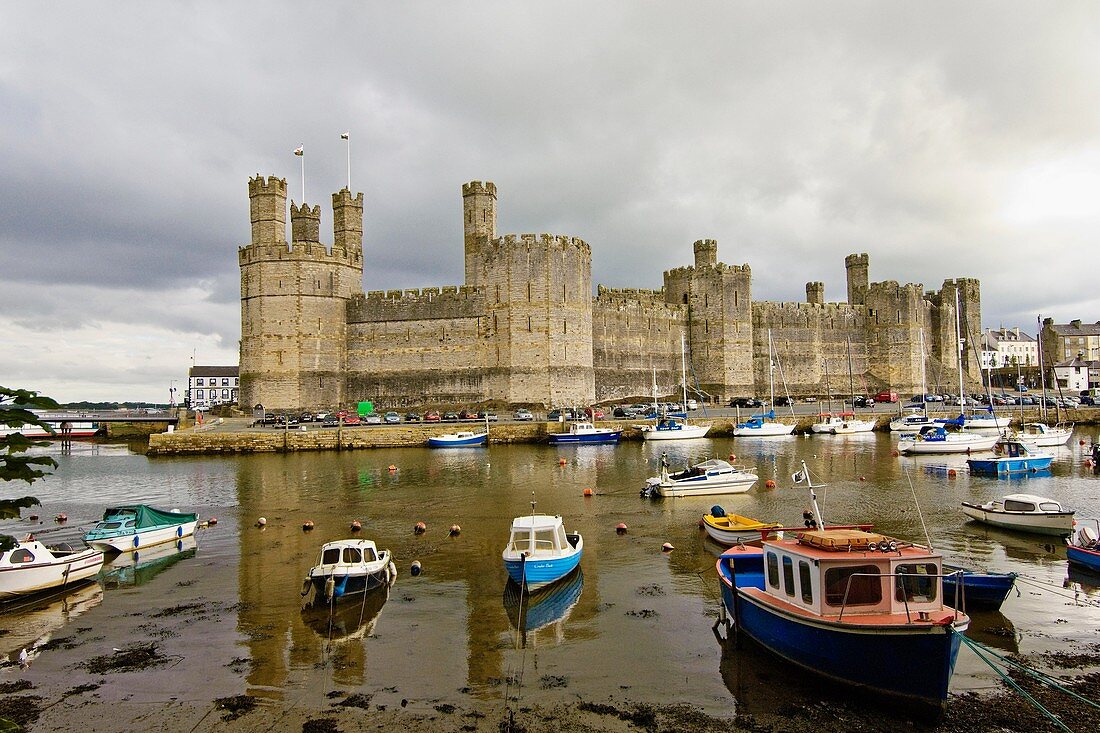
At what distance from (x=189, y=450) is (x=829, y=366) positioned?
50.7m

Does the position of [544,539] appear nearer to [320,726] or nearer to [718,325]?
Result: [320,726]

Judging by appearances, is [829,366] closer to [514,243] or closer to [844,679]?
[514,243]

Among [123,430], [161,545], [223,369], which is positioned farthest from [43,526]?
[223,369]

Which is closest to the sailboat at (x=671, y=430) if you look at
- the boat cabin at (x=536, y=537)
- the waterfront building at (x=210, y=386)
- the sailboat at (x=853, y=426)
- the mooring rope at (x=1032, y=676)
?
the sailboat at (x=853, y=426)

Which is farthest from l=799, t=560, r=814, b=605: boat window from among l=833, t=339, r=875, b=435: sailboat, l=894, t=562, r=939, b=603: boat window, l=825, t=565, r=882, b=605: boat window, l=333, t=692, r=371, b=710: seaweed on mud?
l=833, t=339, r=875, b=435: sailboat

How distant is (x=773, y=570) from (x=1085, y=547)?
8.01 meters

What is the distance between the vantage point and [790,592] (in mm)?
9711

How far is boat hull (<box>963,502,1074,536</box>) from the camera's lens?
16.6 metres

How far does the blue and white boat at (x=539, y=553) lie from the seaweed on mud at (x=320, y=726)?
462 cm

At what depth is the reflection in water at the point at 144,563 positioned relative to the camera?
1490cm

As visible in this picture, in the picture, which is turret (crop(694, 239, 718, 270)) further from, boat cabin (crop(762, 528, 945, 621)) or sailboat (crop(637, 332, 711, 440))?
boat cabin (crop(762, 528, 945, 621))

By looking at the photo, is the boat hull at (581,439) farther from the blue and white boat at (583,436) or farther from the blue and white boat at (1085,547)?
the blue and white boat at (1085,547)

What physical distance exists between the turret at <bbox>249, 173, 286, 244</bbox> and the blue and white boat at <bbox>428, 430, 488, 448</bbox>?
17.4 metres

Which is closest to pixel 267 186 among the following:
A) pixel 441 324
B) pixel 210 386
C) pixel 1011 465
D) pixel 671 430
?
pixel 441 324
